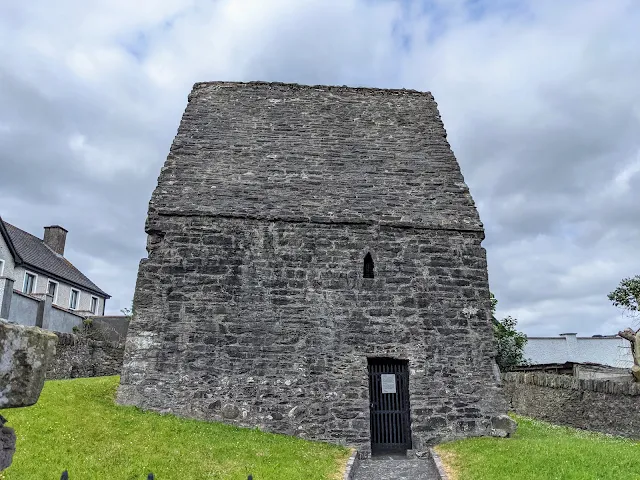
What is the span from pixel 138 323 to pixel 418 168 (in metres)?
8.22

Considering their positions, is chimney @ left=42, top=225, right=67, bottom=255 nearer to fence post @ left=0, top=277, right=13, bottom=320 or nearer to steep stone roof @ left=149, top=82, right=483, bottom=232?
fence post @ left=0, top=277, right=13, bottom=320

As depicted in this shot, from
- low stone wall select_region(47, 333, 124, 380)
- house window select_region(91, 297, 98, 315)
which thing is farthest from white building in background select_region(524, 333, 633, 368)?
house window select_region(91, 297, 98, 315)

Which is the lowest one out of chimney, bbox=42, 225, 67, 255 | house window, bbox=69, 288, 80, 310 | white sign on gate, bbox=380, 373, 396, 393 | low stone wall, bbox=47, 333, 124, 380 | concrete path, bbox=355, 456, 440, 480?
concrete path, bbox=355, 456, 440, 480

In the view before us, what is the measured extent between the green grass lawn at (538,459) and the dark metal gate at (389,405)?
1068 millimetres

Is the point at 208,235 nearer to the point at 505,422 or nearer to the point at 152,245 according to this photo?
the point at 152,245

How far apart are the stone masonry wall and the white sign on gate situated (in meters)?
0.45

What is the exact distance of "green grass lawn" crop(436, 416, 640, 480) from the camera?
7746 millimetres

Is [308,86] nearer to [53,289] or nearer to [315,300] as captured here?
[315,300]

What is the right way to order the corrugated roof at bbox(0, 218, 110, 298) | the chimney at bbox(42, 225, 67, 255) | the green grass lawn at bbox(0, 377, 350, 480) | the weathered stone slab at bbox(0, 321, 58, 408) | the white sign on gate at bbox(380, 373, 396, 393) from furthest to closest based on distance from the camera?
the chimney at bbox(42, 225, 67, 255)
the corrugated roof at bbox(0, 218, 110, 298)
the white sign on gate at bbox(380, 373, 396, 393)
the green grass lawn at bbox(0, 377, 350, 480)
the weathered stone slab at bbox(0, 321, 58, 408)

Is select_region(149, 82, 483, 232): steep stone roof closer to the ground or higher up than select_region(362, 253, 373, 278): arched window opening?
higher up

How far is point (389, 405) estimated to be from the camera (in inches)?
451

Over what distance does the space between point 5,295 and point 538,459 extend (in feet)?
56.0

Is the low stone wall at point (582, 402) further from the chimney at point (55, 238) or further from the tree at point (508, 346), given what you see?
the chimney at point (55, 238)

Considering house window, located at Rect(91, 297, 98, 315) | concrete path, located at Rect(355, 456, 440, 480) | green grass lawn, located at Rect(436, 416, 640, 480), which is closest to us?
green grass lawn, located at Rect(436, 416, 640, 480)
